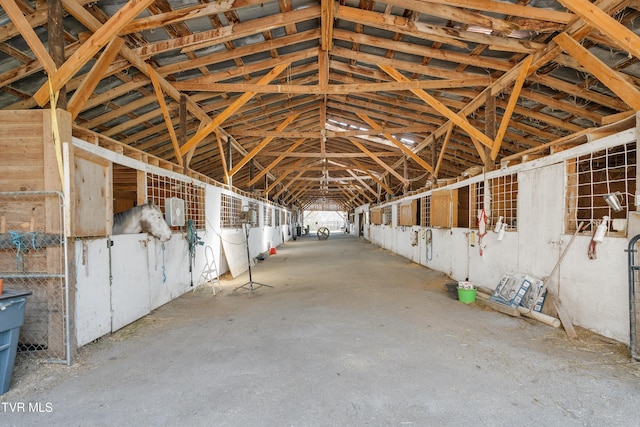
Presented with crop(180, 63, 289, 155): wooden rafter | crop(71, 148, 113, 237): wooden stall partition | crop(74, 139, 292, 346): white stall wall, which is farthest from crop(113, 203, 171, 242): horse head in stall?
crop(180, 63, 289, 155): wooden rafter

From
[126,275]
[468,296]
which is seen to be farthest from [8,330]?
[468,296]

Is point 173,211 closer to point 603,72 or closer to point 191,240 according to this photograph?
point 191,240

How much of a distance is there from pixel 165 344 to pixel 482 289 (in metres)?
5.34

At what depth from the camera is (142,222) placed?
191 inches

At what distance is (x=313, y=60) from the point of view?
24.6ft

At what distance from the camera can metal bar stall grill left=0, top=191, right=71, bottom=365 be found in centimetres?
313

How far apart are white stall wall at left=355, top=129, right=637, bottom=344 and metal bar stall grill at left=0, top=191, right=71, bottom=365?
5583mm

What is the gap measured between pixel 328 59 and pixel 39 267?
6.18 metres

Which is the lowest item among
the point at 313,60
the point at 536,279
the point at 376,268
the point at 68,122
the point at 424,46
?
the point at 376,268

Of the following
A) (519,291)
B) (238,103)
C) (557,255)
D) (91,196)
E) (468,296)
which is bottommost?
(468,296)

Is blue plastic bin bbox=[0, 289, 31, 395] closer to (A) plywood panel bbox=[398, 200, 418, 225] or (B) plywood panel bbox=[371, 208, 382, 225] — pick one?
(A) plywood panel bbox=[398, 200, 418, 225]

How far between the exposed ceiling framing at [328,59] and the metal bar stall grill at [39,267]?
1145mm

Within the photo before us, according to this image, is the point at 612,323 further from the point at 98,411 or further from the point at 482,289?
the point at 98,411

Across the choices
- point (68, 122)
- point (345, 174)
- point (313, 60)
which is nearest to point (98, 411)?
point (68, 122)
